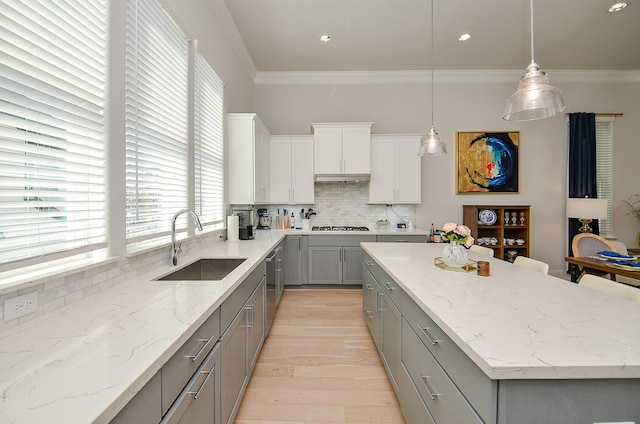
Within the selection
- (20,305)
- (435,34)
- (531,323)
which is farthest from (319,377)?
(435,34)

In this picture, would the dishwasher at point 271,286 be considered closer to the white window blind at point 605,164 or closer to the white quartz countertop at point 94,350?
the white quartz countertop at point 94,350

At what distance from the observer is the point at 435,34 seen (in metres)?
3.54

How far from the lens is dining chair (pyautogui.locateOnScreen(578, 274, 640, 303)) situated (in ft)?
4.37

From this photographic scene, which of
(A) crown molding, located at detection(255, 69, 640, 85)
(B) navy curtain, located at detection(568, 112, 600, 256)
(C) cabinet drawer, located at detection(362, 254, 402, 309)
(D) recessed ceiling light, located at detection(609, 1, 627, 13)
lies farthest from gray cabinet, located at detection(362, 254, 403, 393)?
(B) navy curtain, located at detection(568, 112, 600, 256)

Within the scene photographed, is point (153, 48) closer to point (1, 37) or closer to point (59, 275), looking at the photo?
point (1, 37)

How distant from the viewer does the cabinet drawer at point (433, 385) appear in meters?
0.94

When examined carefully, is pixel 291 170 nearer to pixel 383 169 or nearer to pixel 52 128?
pixel 383 169

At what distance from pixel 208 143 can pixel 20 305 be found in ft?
6.87

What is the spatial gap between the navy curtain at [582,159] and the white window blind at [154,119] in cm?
587

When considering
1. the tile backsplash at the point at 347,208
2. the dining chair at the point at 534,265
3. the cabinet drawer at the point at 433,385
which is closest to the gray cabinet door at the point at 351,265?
the tile backsplash at the point at 347,208

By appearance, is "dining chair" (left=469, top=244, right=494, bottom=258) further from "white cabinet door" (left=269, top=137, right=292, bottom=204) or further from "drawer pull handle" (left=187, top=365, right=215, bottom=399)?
"white cabinet door" (left=269, top=137, right=292, bottom=204)

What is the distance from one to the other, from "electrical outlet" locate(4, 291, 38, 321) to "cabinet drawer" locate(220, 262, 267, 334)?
686 millimetres

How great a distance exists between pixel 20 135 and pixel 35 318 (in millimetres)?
682

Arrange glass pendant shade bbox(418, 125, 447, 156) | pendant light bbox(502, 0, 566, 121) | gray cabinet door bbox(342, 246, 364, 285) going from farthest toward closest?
gray cabinet door bbox(342, 246, 364, 285), glass pendant shade bbox(418, 125, 447, 156), pendant light bbox(502, 0, 566, 121)
